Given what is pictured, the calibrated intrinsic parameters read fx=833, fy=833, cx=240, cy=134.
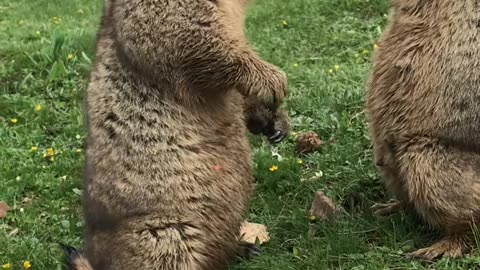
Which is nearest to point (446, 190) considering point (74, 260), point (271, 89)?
point (271, 89)

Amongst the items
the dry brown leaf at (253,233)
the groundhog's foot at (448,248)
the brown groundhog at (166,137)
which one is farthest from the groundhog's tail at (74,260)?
the groundhog's foot at (448,248)

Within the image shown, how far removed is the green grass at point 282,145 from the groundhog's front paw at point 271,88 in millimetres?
861

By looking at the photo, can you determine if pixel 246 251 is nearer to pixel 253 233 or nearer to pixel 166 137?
pixel 253 233

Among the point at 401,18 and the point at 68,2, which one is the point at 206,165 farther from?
the point at 68,2

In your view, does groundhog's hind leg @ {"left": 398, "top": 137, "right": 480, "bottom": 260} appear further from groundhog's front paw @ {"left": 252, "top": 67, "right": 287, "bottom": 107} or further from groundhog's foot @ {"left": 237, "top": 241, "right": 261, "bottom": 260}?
groundhog's foot @ {"left": 237, "top": 241, "right": 261, "bottom": 260}

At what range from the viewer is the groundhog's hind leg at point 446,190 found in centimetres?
457

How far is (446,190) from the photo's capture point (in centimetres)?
461

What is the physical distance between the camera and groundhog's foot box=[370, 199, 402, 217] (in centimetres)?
529

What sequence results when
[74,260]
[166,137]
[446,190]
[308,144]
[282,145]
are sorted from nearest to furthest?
[446,190] < [74,260] < [166,137] < [308,144] < [282,145]

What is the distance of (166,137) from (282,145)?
2.14m

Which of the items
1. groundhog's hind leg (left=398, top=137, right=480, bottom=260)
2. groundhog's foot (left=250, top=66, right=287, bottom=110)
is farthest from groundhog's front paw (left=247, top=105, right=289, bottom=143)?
groundhog's hind leg (left=398, top=137, right=480, bottom=260)

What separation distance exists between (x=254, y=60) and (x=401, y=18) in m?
0.93

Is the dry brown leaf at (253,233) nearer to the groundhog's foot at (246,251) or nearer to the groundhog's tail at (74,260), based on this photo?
the groundhog's foot at (246,251)

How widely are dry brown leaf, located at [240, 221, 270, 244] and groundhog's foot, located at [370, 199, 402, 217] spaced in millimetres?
730
